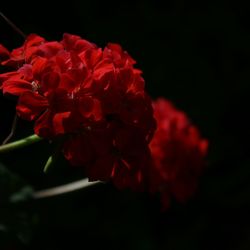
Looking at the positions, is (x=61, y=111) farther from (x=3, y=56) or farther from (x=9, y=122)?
(x=9, y=122)

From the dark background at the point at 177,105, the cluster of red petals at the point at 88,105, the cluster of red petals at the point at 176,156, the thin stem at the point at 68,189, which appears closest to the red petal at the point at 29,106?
the cluster of red petals at the point at 88,105

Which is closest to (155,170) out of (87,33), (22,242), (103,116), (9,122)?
(22,242)

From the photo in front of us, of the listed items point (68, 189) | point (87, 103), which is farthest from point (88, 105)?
point (68, 189)

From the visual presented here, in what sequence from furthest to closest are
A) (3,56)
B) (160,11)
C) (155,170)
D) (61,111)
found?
(160,11)
(155,170)
(3,56)
(61,111)

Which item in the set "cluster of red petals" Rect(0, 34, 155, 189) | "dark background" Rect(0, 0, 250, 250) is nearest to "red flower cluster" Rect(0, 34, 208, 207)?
"cluster of red petals" Rect(0, 34, 155, 189)

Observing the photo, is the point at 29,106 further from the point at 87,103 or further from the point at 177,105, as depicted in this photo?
the point at 177,105

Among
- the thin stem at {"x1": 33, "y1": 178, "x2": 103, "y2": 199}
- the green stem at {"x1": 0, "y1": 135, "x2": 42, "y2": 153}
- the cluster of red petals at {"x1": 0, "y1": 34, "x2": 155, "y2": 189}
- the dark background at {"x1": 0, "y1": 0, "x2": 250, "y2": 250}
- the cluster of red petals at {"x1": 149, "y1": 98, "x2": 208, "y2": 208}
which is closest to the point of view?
the cluster of red petals at {"x1": 0, "y1": 34, "x2": 155, "y2": 189}

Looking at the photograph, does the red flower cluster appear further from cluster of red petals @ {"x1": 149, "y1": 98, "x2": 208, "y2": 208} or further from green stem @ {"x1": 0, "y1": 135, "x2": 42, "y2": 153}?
cluster of red petals @ {"x1": 149, "y1": 98, "x2": 208, "y2": 208}
